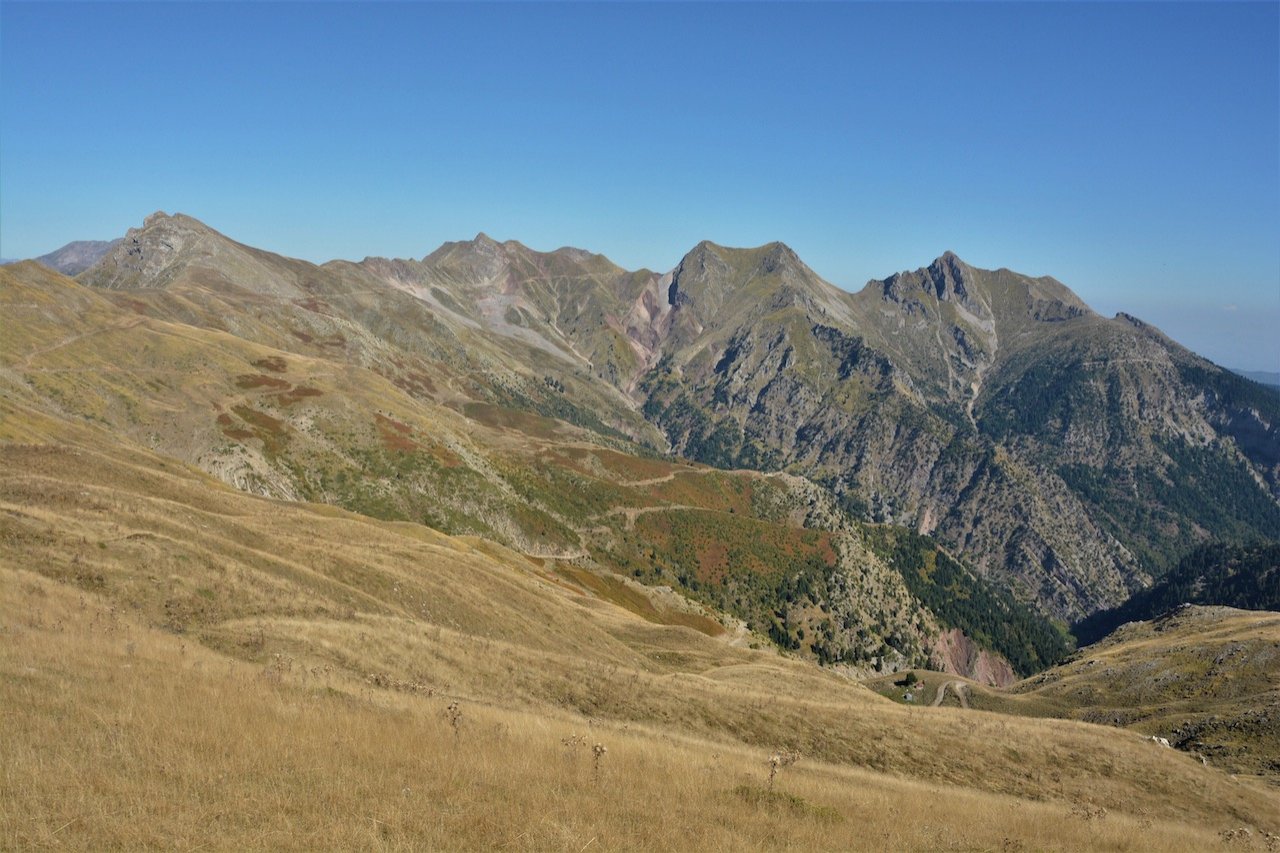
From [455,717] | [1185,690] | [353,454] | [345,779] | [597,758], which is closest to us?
[345,779]

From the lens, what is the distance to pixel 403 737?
16141 mm

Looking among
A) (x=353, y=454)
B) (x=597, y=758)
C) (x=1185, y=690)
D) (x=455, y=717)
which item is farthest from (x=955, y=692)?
(x=353, y=454)

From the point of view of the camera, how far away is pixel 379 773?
13547 mm

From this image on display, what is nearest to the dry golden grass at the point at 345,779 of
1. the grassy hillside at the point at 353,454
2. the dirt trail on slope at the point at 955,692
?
the dirt trail on slope at the point at 955,692

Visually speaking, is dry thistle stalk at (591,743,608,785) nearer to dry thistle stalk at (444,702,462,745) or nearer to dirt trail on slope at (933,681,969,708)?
dry thistle stalk at (444,702,462,745)

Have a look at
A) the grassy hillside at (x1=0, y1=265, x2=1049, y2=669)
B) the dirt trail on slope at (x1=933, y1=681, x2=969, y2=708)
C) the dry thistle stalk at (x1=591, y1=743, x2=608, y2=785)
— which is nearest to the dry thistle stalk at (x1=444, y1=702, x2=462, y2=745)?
the dry thistle stalk at (x1=591, y1=743, x2=608, y2=785)

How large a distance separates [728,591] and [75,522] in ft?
539

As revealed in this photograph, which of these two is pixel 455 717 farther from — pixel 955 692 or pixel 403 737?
pixel 955 692

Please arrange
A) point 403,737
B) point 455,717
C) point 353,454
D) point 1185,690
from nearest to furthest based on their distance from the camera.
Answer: point 403,737, point 455,717, point 1185,690, point 353,454

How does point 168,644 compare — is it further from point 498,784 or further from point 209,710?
point 498,784

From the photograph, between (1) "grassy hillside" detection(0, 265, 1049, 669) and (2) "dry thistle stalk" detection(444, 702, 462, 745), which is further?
(1) "grassy hillside" detection(0, 265, 1049, 669)

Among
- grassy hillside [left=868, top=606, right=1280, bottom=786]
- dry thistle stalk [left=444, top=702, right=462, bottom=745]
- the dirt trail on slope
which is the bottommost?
the dirt trail on slope

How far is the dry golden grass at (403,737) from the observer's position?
38.7ft

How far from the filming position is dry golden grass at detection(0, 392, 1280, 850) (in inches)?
464
